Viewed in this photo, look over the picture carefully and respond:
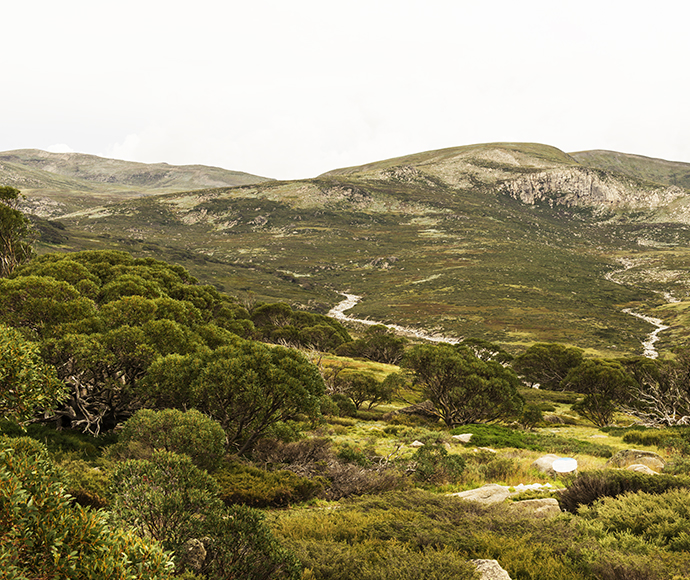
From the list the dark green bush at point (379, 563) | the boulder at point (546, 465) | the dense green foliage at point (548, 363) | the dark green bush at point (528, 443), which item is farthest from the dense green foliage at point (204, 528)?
the dense green foliage at point (548, 363)

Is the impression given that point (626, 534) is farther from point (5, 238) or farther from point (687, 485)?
point (5, 238)

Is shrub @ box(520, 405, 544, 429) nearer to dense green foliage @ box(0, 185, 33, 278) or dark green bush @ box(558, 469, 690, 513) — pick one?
dark green bush @ box(558, 469, 690, 513)

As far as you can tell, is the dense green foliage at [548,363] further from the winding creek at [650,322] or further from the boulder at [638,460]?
the boulder at [638,460]

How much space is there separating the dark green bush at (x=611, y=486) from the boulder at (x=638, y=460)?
4.42 metres

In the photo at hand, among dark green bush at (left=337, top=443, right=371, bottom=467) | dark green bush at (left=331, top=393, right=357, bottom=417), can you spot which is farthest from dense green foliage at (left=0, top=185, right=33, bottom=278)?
dark green bush at (left=337, top=443, right=371, bottom=467)

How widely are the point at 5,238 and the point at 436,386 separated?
1618 inches

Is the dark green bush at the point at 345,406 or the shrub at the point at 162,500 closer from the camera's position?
the shrub at the point at 162,500

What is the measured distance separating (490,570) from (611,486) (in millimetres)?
6150

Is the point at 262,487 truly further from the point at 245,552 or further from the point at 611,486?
the point at 611,486

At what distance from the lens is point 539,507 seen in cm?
1041

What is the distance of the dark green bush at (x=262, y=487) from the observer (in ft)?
36.7

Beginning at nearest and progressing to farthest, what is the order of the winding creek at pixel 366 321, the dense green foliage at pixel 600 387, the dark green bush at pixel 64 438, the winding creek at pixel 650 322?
the dark green bush at pixel 64 438 → the dense green foliage at pixel 600 387 → the winding creek at pixel 650 322 → the winding creek at pixel 366 321

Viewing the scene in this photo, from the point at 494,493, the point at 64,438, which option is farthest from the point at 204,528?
the point at 64,438

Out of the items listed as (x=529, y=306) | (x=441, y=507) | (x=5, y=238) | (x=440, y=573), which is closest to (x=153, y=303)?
(x=441, y=507)
